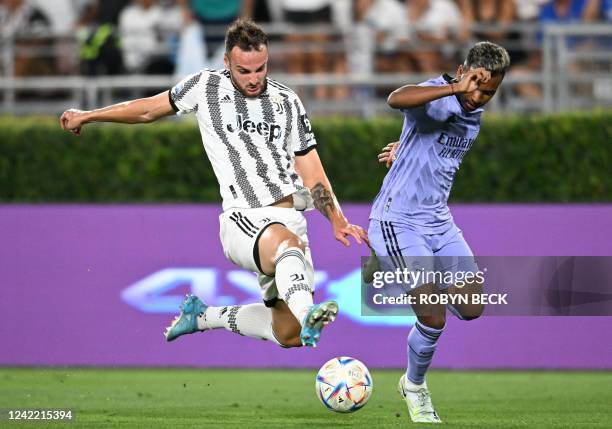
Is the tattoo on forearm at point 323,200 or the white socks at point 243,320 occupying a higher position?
the tattoo on forearm at point 323,200

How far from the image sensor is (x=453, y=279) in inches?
359

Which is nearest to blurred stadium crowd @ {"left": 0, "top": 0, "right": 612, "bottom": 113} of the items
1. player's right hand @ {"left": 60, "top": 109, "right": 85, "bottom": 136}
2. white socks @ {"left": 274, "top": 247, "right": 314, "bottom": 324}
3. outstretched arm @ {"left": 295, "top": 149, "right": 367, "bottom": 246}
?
outstretched arm @ {"left": 295, "top": 149, "right": 367, "bottom": 246}

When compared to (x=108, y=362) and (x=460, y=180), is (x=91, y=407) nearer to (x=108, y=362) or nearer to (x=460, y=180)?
(x=108, y=362)

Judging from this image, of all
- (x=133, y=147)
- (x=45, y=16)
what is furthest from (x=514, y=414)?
(x=45, y=16)

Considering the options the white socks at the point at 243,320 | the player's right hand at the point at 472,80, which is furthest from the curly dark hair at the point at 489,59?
the white socks at the point at 243,320

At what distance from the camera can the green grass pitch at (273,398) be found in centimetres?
866

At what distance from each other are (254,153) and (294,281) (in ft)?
3.60

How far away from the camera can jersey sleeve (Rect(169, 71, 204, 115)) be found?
29.0ft

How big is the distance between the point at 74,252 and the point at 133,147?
162 centimetres

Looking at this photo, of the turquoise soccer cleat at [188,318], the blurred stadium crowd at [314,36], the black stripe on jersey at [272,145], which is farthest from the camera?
the blurred stadium crowd at [314,36]

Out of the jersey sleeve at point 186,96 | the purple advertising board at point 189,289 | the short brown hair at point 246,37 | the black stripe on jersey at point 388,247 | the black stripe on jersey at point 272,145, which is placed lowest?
the purple advertising board at point 189,289

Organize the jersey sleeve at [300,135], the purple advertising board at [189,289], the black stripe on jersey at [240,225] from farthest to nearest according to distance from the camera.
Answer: the purple advertising board at [189,289] → the jersey sleeve at [300,135] → the black stripe on jersey at [240,225]

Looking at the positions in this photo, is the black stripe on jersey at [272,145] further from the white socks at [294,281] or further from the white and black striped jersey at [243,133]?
the white socks at [294,281]

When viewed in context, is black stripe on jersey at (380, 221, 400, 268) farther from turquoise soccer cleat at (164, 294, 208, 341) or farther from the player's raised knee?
turquoise soccer cleat at (164, 294, 208, 341)
